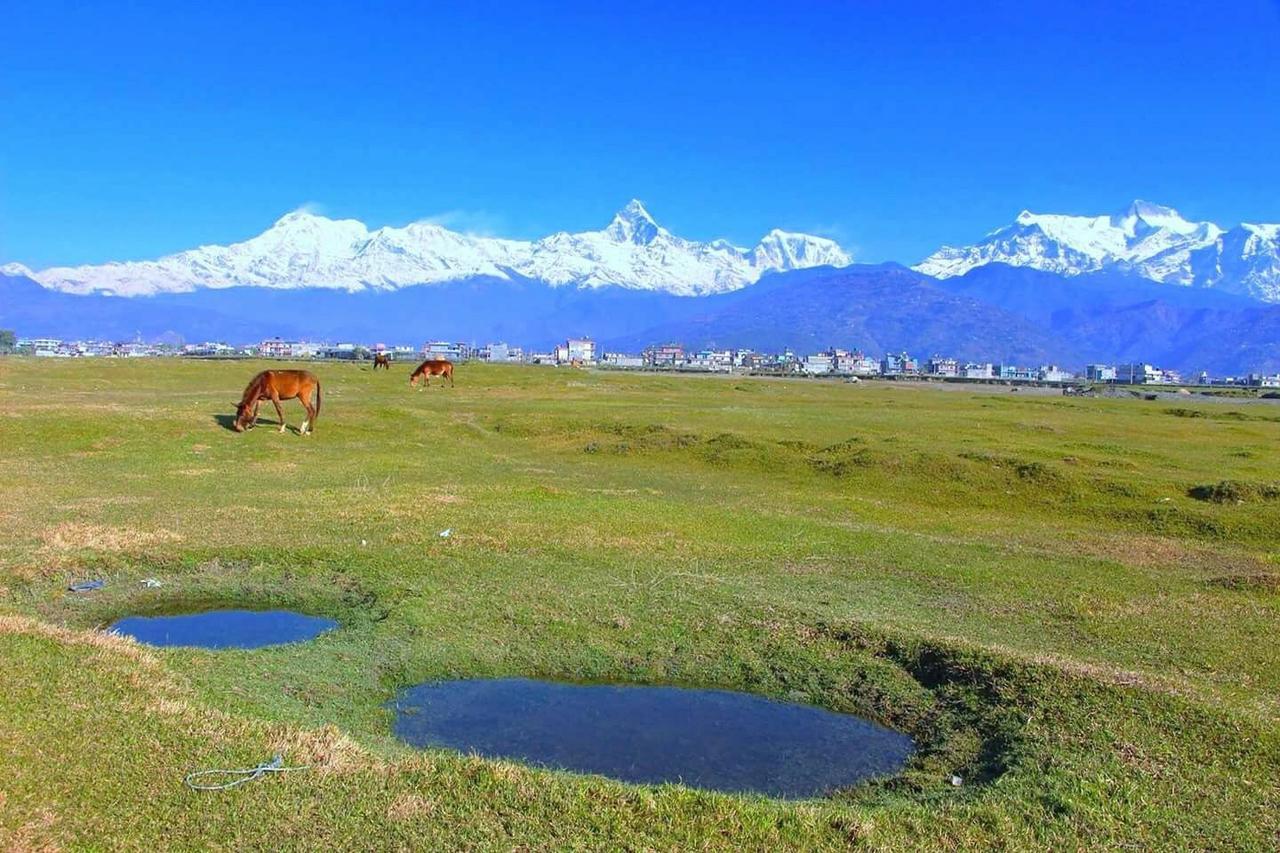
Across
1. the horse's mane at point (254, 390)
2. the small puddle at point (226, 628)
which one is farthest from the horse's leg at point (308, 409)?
the small puddle at point (226, 628)

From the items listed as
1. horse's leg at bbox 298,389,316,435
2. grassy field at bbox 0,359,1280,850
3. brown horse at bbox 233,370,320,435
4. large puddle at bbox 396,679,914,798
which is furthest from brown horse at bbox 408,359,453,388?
large puddle at bbox 396,679,914,798

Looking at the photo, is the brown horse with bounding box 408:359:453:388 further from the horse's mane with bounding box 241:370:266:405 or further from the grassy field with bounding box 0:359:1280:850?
the grassy field with bounding box 0:359:1280:850

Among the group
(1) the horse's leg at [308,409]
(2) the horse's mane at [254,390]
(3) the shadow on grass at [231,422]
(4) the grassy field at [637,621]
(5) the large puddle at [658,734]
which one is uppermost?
(2) the horse's mane at [254,390]

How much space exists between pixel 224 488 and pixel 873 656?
17.5 meters

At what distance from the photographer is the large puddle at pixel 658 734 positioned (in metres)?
9.50

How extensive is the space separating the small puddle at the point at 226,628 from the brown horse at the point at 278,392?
18.7m

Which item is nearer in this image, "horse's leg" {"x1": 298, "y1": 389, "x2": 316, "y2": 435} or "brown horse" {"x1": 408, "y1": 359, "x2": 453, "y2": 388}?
"horse's leg" {"x1": 298, "y1": 389, "x2": 316, "y2": 435}

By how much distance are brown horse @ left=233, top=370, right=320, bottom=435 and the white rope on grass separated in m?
25.7

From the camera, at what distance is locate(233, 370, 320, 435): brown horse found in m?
31.9

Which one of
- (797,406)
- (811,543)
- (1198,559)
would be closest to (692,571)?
(811,543)

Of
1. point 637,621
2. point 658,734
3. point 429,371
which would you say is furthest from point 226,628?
point 429,371

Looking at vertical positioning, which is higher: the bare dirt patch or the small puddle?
the bare dirt patch

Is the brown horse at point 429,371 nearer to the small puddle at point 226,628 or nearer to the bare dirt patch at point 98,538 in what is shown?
the bare dirt patch at point 98,538

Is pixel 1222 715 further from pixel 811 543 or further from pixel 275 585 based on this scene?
pixel 275 585
